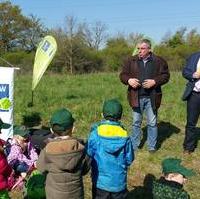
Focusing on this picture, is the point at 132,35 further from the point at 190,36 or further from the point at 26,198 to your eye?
the point at 26,198

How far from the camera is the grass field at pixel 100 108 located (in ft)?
24.6

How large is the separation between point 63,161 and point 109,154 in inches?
28.4

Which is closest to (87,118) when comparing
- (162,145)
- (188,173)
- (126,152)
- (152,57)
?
(162,145)

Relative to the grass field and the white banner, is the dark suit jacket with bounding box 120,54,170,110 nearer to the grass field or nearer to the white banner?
the grass field

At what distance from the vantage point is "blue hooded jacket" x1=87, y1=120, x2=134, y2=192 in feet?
17.3

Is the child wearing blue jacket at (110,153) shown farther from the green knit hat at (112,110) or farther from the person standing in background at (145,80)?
the person standing in background at (145,80)

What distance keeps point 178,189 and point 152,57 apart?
3.74m

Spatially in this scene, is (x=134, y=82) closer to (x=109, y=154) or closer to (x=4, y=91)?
(x=4, y=91)

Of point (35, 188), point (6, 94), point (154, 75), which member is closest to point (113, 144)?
point (35, 188)

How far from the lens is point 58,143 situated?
4801 mm

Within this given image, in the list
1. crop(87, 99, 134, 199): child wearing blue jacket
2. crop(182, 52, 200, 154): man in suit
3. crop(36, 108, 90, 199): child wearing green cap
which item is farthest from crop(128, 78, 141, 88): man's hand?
crop(36, 108, 90, 199): child wearing green cap

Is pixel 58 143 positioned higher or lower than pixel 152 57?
lower

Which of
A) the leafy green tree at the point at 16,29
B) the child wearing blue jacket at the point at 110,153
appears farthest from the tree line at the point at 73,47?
the child wearing blue jacket at the point at 110,153

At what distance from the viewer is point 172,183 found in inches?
171
